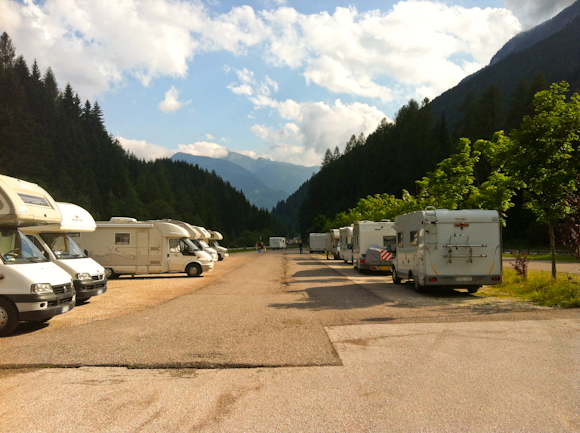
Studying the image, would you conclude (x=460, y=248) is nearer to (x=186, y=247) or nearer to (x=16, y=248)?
(x=16, y=248)

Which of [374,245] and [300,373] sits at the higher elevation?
[374,245]

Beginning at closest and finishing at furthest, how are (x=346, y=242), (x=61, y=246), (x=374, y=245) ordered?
(x=61, y=246)
(x=374, y=245)
(x=346, y=242)

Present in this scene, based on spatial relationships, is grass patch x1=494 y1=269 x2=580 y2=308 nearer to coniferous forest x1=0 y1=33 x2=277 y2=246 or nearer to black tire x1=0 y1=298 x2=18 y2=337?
black tire x1=0 y1=298 x2=18 y2=337

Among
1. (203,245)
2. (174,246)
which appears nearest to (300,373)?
(174,246)

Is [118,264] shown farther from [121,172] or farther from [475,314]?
[121,172]

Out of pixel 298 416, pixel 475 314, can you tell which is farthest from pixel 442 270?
pixel 298 416

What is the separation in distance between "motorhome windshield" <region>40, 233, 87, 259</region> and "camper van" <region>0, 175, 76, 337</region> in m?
2.95

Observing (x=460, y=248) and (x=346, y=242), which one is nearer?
(x=460, y=248)

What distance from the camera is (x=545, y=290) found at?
13781mm

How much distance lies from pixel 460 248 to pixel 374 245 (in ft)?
36.1

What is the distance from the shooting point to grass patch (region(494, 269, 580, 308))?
1182cm

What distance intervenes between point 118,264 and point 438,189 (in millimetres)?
15245

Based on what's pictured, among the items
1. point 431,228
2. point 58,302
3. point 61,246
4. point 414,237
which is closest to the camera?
point 58,302

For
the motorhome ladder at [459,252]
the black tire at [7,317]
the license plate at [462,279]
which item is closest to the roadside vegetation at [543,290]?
the license plate at [462,279]
